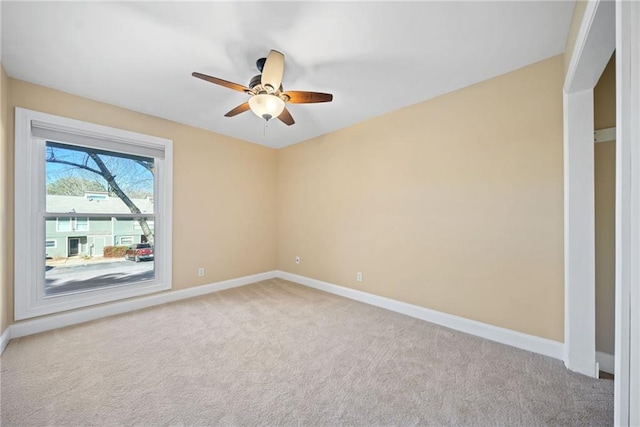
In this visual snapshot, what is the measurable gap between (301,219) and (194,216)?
5.53 feet

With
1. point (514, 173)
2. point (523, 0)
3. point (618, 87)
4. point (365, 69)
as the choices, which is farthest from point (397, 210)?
Answer: point (618, 87)

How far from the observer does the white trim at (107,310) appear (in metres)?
2.50

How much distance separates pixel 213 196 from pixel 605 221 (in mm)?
4382

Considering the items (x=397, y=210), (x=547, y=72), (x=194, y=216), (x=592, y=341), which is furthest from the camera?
(x=194, y=216)

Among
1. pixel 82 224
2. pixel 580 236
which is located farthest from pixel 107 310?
pixel 580 236

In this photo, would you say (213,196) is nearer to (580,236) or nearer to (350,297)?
(350,297)

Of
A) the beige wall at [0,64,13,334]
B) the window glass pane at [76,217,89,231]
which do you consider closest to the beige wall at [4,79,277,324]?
the beige wall at [0,64,13,334]

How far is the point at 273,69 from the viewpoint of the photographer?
1976 mm

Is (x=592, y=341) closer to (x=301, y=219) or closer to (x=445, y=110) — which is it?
(x=445, y=110)

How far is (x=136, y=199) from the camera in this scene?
3309mm

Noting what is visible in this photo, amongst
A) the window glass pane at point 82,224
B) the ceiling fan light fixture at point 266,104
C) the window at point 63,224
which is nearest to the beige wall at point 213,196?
the window glass pane at point 82,224

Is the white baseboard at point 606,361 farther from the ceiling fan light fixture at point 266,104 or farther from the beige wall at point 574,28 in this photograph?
the ceiling fan light fixture at point 266,104

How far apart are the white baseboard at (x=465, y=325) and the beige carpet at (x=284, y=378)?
0.10m

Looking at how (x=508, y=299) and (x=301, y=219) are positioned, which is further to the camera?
(x=301, y=219)
